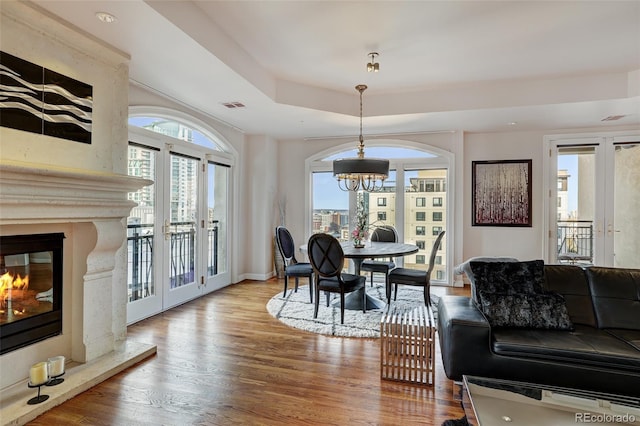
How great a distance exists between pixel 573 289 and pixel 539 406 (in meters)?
1.30

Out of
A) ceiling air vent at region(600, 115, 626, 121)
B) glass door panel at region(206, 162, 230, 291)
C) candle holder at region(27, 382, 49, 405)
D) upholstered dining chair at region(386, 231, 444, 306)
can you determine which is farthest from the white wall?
candle holder at region(27, 382, 49, 405)

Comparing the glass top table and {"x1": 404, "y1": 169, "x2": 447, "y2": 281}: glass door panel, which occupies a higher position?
{"x1": 404, "y1": 169, "x2": 447, "y2": 281}: glass door panel

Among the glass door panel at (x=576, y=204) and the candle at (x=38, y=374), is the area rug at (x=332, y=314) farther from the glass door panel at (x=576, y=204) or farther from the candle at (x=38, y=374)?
the glass door panel at (x=576, y=204)

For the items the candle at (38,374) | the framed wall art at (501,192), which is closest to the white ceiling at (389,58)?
the framed wall art at (501,192)

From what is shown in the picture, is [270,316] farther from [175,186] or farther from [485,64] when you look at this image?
[485,64]

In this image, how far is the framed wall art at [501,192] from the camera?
5.67m

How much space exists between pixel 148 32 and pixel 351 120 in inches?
120

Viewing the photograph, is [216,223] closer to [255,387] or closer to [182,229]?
[182,229]

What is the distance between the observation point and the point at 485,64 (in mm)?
3830

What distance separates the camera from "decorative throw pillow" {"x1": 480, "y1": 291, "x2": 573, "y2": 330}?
8.23 feet

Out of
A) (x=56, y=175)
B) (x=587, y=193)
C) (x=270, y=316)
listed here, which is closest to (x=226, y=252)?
(x=270, y=316)

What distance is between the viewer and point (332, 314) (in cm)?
420

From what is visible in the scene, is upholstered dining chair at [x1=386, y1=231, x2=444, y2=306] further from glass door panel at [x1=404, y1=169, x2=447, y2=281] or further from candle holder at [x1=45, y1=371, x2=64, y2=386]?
candle holder at [x1=45, y1=371, x2=64, y2=386]

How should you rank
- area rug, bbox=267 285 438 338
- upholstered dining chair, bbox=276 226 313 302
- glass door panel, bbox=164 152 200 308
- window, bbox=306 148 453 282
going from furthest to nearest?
window, bbox=306 148 453 282
upholstered dining chair, bbox=276 226 313 302
glass door panel, bbox=164 152 200 308
area rug, bbox=267 285 438 338
